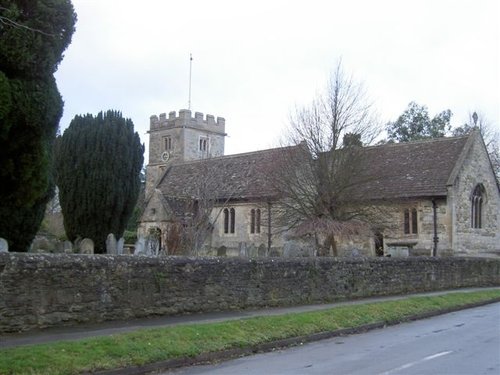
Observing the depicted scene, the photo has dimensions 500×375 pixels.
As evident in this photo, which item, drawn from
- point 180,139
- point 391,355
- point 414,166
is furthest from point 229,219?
point 391,355

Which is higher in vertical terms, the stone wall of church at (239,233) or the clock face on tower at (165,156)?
the clock face on tower at (165,156)

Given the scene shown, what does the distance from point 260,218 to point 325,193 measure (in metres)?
12.1

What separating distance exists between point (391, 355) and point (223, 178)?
34263 millimetres

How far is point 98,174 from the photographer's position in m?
26.6

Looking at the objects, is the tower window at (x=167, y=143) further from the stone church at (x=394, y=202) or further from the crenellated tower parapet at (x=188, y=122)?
the stone church at (x=394, y=202)

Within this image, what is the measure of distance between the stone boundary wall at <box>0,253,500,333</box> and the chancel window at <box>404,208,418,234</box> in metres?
14.1

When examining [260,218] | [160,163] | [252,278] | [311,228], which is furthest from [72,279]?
[160,163]

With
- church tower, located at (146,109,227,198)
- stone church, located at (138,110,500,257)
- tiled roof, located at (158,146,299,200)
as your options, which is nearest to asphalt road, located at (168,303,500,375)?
stone church, located at (138,110,500,257)

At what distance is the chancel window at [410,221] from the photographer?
36188 mm

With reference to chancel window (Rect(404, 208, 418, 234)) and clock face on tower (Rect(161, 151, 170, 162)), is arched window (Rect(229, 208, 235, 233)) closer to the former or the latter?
chancel window (Rect(404, 208, 418, 234))

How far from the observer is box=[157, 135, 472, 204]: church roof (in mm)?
31578

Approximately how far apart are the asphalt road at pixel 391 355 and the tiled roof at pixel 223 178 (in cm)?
2224

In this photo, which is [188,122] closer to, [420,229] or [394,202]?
[394,202]

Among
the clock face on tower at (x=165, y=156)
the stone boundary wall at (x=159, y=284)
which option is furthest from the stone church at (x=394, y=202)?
the clock face on tower at (x=165, y=156)
